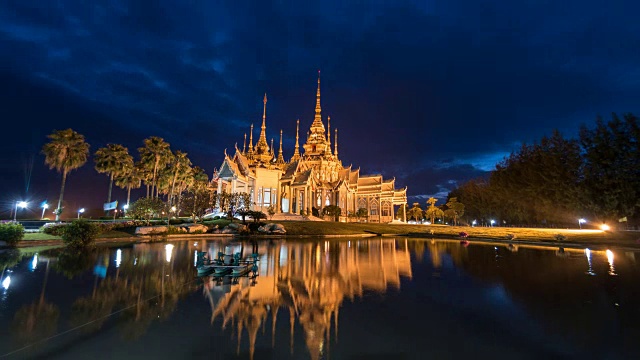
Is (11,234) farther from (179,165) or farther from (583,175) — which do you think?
(583,175)

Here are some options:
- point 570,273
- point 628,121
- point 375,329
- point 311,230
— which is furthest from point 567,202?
point 375,329

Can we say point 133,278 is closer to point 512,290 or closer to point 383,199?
point 512,290

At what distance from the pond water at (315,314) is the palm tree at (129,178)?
38369 mm

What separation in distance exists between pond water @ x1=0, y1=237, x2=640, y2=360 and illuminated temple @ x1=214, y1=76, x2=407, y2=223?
42.0 meters

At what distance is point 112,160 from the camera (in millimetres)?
44719

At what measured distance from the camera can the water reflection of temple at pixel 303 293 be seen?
6.77m

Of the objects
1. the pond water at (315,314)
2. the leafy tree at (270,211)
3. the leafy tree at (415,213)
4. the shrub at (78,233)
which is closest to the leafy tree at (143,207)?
the shrub at (78,233)

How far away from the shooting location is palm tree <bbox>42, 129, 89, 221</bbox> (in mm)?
37312

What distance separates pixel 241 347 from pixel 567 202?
137 ft

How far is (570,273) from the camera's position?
13898mm

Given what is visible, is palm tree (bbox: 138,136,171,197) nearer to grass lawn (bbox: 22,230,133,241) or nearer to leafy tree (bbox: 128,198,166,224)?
leafy tree (bbox: 128,198,166,224)

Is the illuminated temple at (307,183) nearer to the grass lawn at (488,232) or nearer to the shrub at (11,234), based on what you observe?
the grass lawn at (488,232)

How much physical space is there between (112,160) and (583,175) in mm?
60072

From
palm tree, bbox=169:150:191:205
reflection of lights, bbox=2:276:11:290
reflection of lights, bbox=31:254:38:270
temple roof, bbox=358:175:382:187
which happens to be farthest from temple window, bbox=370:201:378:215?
reflection of lights, bbox=2:276:11:290
